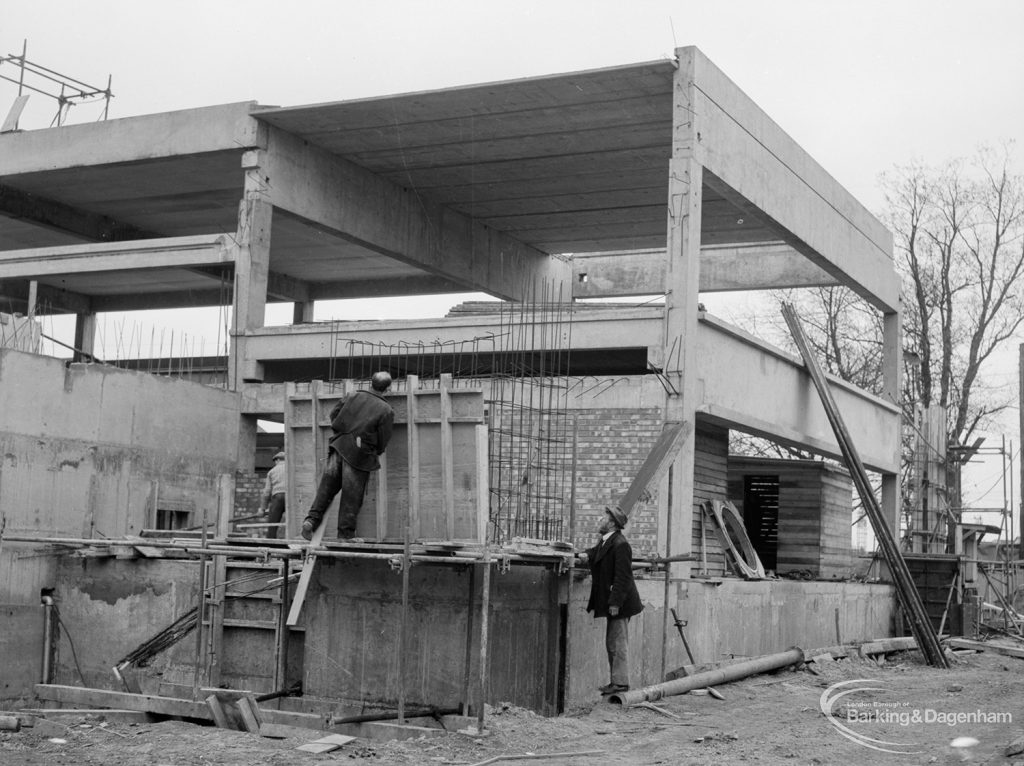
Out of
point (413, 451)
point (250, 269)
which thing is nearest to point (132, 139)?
point (250, 269)

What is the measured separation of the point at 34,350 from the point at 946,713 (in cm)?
1214

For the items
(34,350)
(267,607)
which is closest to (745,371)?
(267,607)

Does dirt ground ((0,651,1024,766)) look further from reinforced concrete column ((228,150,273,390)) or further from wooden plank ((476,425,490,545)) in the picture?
reinforced concrete column ((228,150,273,390))

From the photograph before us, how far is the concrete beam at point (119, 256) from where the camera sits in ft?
71.4

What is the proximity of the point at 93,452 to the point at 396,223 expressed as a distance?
877cm

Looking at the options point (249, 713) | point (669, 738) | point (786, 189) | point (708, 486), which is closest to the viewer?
point (249, 713)

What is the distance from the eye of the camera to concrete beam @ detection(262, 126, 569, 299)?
22.2m

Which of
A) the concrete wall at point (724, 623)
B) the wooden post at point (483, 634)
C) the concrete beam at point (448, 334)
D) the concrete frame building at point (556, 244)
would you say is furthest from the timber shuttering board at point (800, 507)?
the wooden post at point (483, 634)

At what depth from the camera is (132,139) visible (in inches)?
885

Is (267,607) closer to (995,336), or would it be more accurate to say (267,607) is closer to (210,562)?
(210,562)

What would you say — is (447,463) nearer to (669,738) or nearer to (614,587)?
(614,587)

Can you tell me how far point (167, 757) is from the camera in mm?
10898

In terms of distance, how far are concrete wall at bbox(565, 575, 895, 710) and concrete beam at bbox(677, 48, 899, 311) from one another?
5659mm

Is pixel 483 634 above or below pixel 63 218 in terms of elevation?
below
